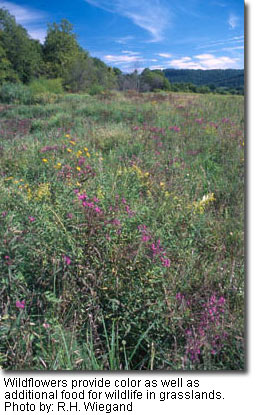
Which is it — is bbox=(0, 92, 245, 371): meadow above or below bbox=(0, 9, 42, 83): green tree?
below

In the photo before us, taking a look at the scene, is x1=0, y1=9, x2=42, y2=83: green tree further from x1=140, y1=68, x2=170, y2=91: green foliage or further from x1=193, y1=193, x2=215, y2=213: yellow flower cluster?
x1=193, y1=193, x2=215, y2=213: yellow flower cluster

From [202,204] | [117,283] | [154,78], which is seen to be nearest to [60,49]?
[154,78]

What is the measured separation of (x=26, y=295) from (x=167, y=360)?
2.81 feet

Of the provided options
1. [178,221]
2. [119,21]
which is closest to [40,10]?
[119,21]

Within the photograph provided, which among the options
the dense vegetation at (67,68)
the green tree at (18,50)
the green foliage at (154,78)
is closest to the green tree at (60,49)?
the dense vegetation at (67,68)

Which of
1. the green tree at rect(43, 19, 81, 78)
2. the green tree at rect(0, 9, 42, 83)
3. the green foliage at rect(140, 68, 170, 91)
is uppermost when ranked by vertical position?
the green tree at rect(0, 9, 42, 83)

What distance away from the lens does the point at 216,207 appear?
10.1 feet

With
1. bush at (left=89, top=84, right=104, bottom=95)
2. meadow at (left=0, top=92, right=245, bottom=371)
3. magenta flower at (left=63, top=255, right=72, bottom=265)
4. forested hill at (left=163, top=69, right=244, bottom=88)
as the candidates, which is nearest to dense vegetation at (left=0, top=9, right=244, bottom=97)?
forested hill at (left=163, top=69, right=244, bottom=88)

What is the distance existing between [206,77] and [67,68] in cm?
161

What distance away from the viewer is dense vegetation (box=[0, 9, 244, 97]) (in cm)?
271

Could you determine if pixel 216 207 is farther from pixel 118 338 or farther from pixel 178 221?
pixel 118 338

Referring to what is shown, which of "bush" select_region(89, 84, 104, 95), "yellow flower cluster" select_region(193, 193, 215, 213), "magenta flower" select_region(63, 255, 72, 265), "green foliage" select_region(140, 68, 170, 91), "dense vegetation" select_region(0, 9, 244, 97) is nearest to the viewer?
"magenta flower" select_region(63, 255, 72, 265)

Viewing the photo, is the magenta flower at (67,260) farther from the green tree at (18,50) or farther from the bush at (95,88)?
the bush at (95,88)

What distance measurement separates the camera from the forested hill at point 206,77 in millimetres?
2579
